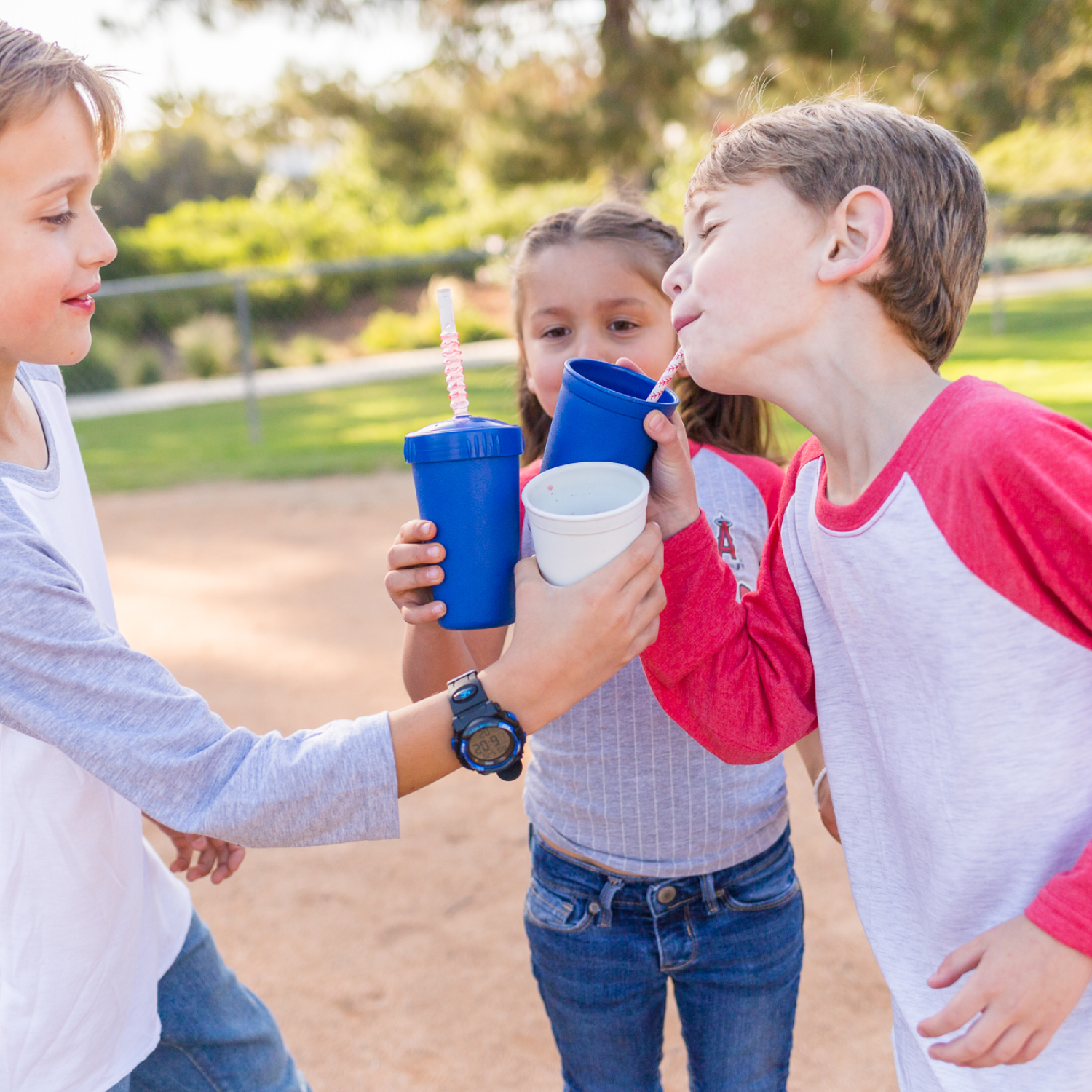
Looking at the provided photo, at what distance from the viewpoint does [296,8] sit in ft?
42.9

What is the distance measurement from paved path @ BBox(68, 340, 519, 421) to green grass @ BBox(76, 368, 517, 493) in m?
0.31

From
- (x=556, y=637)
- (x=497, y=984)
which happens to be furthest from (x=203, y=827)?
(x=497, y=984)

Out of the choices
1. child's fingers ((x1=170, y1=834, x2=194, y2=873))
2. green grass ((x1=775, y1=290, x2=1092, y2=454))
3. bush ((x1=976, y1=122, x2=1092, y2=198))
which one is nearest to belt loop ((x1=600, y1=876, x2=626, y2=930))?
child's fingers ((x1=170, y1=834, x2=194, y2=873))

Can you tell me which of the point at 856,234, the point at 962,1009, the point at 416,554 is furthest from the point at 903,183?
the point at 962,1009

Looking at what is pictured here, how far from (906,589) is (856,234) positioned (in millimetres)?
476

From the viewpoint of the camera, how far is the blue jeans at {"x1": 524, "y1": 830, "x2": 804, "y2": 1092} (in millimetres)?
1763

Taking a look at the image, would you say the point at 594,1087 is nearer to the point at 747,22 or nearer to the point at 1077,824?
the point at 1077,824

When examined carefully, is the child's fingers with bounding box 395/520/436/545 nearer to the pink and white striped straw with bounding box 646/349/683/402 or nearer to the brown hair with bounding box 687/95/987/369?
the pink and white striped straw with bounding box 646/349/683/402

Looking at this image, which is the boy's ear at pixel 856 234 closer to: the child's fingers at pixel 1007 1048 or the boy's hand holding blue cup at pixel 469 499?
the boy's hand holding blue cup at pixel 469 499

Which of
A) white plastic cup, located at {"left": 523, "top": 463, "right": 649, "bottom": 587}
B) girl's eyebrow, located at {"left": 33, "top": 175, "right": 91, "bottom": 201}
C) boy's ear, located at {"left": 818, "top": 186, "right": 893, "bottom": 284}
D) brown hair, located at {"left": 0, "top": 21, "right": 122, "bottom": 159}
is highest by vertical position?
brown hair, located at {"left": 0, "top": 21, "right": 122, "bottom": 159}

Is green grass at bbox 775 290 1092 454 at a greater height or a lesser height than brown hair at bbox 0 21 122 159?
lesser

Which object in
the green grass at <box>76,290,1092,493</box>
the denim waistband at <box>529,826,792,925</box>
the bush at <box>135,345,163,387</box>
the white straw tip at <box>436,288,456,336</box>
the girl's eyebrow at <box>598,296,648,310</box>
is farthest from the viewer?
the bush at <box>135,345,163,387</box>

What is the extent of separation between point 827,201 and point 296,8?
1378 centimetres

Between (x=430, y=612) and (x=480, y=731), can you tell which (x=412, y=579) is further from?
(x=480, y=731)
